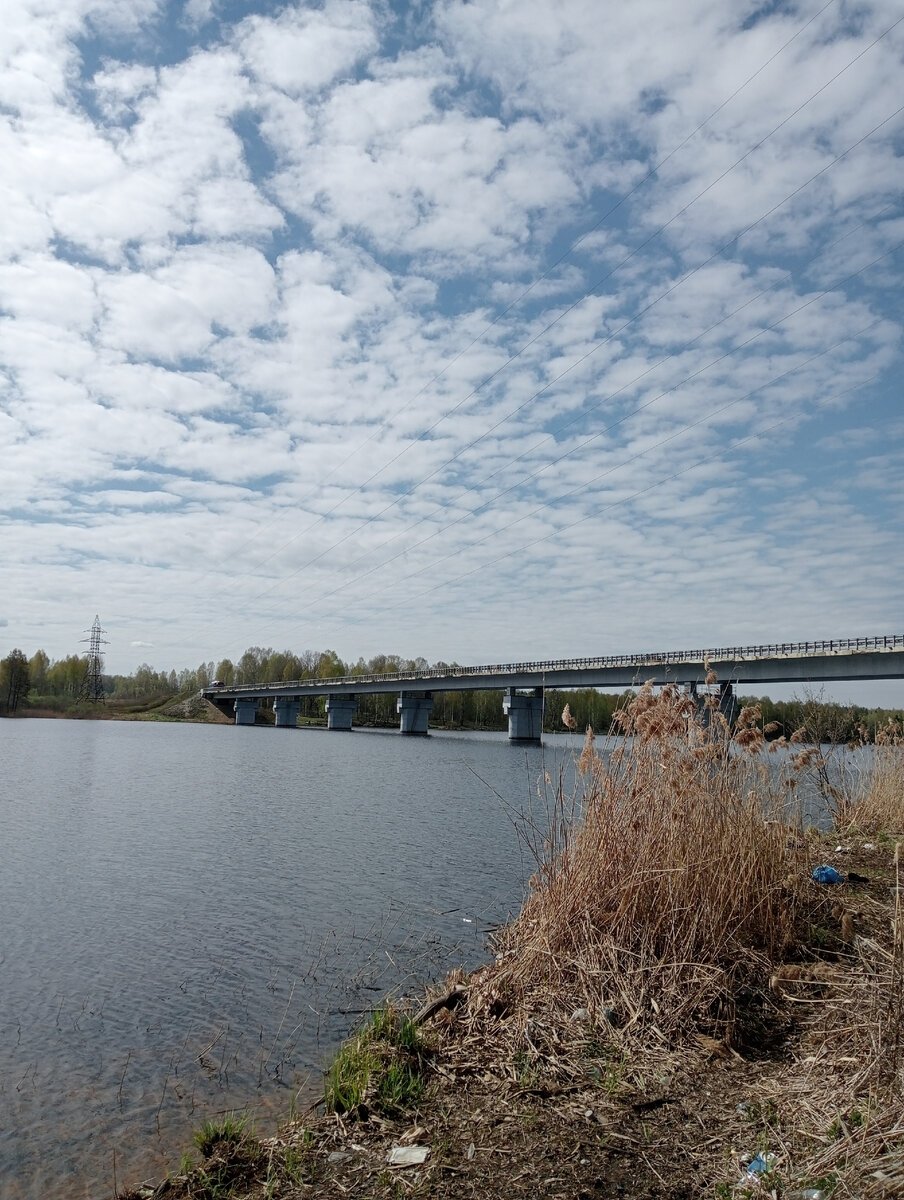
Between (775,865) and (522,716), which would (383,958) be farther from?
(522,716)

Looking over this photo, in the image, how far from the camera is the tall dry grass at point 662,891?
643cm

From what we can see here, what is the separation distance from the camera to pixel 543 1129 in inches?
191

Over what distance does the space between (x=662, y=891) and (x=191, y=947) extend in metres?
7.81

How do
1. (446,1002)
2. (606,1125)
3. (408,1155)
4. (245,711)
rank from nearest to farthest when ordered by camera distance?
(408,1155) < (606,1125) < (446,1002) < (245,711)

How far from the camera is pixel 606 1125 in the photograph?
4844mm

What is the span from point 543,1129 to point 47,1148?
417cm

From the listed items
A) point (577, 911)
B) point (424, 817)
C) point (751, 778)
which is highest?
point (751, 778)

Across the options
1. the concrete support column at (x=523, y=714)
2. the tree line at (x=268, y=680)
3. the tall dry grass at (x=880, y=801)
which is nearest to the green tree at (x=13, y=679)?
the tree line at (x=268, y=680)

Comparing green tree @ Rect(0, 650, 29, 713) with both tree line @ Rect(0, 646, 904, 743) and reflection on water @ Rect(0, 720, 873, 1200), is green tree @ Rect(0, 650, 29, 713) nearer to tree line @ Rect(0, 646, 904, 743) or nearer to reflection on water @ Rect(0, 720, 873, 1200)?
tree line @ Rect(0, 646, 904, 743)

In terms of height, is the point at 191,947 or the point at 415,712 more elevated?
the point at 415,712

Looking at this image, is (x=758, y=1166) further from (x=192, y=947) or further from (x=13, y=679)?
(x=13, y=679)

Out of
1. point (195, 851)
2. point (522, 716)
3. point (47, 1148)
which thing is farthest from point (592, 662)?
point (47, 1148)

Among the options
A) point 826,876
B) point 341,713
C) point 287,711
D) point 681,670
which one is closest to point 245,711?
point 287,711

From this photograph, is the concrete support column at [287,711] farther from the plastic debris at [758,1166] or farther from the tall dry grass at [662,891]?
the plastic debris at [758,1166]
